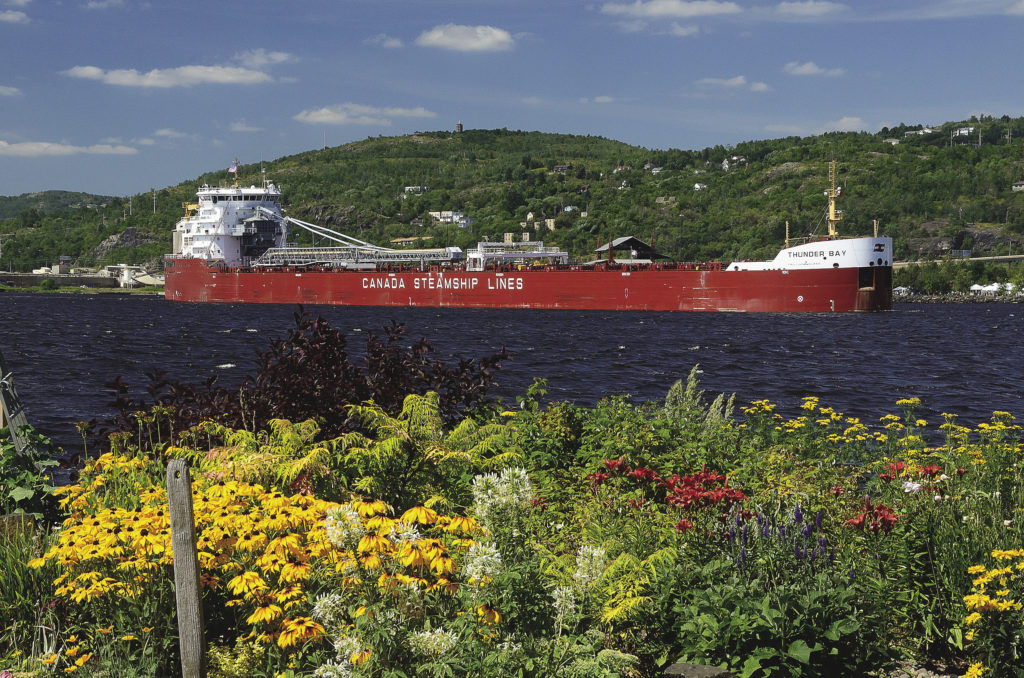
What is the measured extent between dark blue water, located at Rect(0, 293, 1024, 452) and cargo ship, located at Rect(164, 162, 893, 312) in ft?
9.25

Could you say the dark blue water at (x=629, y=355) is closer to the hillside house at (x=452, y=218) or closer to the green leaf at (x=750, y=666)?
the green leaf at (x=750, y=666)

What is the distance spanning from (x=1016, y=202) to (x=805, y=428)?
526ft

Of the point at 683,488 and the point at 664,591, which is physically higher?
the point at 683,488

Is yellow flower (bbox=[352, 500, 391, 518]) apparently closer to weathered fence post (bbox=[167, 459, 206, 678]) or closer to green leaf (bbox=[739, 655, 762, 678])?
weathered fence post (bbox=[167, 459, 206, 678])

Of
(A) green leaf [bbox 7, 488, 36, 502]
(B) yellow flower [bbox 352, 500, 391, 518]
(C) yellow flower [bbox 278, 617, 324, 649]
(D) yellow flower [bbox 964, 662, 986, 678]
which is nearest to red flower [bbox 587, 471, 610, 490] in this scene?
(B) yellow flower [bbox 352, 500, 391, 518]

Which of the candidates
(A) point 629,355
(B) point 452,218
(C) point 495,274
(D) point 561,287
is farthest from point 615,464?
(B) point 452,218

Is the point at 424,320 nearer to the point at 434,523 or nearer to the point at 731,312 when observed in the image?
the point at 731,312

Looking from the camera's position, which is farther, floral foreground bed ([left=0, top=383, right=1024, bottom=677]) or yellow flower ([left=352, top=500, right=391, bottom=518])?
yellow flower ([left=352, top=500, right=391, bottom=518])

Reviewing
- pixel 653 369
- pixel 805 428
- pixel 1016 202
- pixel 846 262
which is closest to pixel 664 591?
pixel 805 428

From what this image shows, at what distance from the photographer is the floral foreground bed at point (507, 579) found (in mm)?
3873

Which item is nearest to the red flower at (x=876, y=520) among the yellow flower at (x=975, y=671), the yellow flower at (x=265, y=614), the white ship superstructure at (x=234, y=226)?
the yellow flower at (x=975, y=671)

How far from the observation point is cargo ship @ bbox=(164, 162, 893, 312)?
5269 centimetres

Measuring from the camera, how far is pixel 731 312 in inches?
2162

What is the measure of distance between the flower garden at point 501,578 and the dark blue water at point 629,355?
4060 mm
